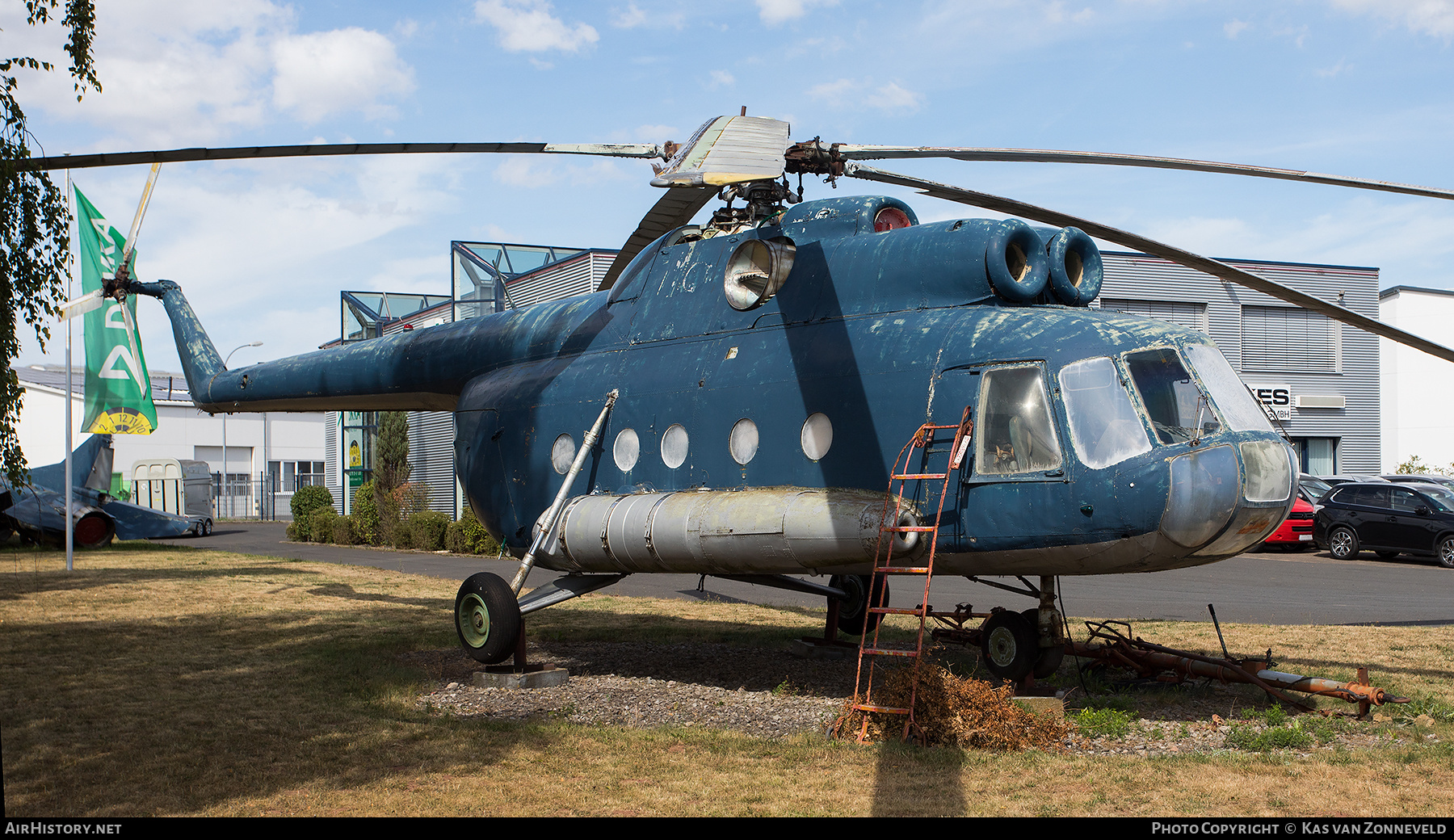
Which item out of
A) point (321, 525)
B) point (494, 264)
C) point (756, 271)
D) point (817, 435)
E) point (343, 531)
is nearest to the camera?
point (817, 435)

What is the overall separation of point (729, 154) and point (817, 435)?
2.60 m

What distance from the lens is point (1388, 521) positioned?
23.8m

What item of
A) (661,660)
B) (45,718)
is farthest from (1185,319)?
(45,718)

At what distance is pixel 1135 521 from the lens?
7469 mm

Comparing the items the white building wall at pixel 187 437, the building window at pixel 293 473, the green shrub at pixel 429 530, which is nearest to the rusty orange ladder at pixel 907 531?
the green shrub at pixel 429 530

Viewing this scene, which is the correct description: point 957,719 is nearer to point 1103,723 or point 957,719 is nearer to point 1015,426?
point 1103,723

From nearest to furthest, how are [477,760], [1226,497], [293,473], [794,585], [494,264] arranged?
[1226,497], [477,760], [794,585], [494,264], [293,473]

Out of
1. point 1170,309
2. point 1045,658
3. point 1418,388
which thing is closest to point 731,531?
point 1045,658

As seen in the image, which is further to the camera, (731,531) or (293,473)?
(293,473)

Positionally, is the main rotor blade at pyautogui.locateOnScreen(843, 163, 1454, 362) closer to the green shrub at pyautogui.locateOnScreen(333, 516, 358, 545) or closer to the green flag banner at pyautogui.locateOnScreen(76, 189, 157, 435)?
the green flag banner at pyautogui.locateOnScreen(76, 189, 157, 435)

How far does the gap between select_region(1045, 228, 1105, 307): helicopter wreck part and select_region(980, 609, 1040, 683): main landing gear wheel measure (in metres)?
2.65

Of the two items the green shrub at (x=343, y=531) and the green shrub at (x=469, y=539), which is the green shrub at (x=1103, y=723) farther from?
the green shrub at (x=343, y=531)

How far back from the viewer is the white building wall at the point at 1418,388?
4772 centimetres

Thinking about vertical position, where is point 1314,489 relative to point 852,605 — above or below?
above
